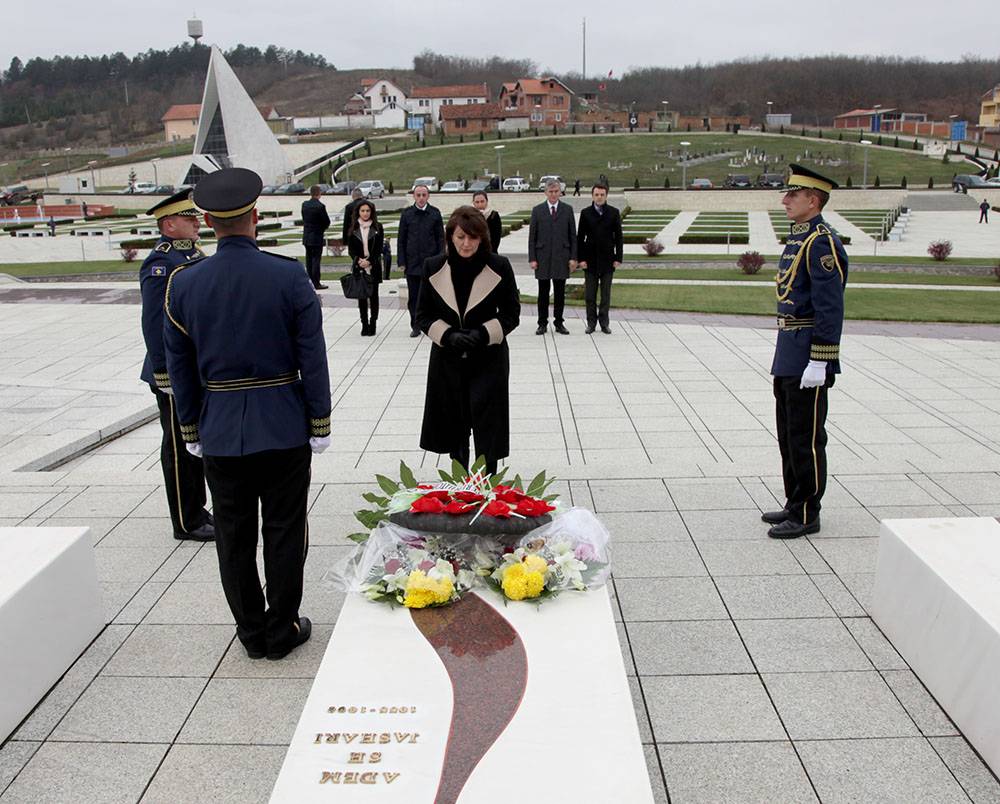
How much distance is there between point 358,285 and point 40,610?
7.85 m

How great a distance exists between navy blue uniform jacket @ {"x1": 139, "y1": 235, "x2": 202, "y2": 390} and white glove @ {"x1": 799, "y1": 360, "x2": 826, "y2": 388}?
138 inches

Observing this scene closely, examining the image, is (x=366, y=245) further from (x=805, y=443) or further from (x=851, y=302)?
(x=851, y=302)

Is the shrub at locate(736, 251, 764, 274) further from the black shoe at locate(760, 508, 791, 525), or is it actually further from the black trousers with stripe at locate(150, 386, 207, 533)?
the black trousers with stripe at locate(150, 386, 207, 533)

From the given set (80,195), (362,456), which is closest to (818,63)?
(80,195)

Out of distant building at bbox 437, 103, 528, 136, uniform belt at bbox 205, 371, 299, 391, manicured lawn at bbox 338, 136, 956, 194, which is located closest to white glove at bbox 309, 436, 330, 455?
uniform belt at bbox 205, 371, 299, 391

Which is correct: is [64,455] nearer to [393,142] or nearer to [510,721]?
[510,721]

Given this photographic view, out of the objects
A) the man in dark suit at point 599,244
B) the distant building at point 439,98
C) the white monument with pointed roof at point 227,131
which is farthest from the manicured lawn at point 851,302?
the distant building at point 439,98

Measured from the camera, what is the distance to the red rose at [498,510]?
3.45m

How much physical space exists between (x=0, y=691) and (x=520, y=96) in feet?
339

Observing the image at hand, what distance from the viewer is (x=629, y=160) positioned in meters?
68.5

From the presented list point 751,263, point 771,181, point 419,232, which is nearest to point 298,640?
point 419,232

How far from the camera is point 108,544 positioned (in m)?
5.27

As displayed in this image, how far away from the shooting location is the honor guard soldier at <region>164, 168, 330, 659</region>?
139 inches

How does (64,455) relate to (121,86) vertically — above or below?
below
